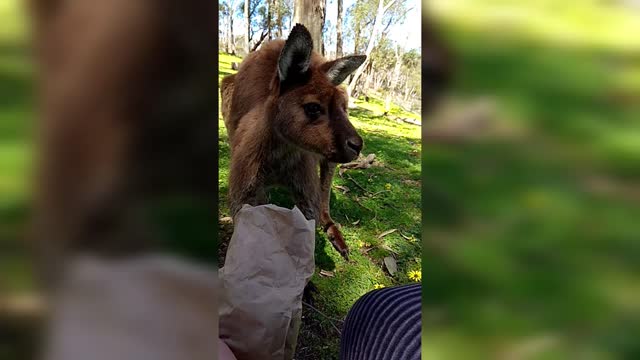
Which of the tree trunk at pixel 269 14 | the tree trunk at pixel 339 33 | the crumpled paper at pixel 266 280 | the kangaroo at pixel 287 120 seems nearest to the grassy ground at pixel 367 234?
the kangaroo at pixel 287 120

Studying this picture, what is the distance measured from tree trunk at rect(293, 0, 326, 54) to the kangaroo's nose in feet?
1.15

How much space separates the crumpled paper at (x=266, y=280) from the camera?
3.85 feet

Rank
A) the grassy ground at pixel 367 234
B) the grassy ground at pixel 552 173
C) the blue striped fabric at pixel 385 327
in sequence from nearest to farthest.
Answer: the grassy ground at pixel 552 173
the blue striped fabric at pixel 385 327
the grassy ground at pixel 367 234

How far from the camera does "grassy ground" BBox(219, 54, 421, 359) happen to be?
6.75 ft

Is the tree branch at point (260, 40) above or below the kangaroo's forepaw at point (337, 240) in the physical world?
above

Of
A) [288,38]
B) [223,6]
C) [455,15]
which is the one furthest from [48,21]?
[223,6]

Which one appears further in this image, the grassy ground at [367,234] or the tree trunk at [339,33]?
the grassy ground at [367,234]

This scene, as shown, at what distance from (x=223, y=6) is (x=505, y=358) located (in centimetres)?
186

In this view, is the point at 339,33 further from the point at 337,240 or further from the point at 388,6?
the point at 337,240

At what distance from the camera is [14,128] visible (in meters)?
0.25

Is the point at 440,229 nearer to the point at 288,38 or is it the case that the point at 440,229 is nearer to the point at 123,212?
the point at 123,212

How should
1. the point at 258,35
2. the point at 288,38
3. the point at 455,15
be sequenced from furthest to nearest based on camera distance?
the point at 258,35 < the point at 288,38 < the point at 455,15

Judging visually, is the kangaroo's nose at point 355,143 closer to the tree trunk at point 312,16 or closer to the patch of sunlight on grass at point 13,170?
the tree trunk at point 312,16

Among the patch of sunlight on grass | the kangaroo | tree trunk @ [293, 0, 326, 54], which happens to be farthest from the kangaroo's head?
the patch of sunlight on grass
